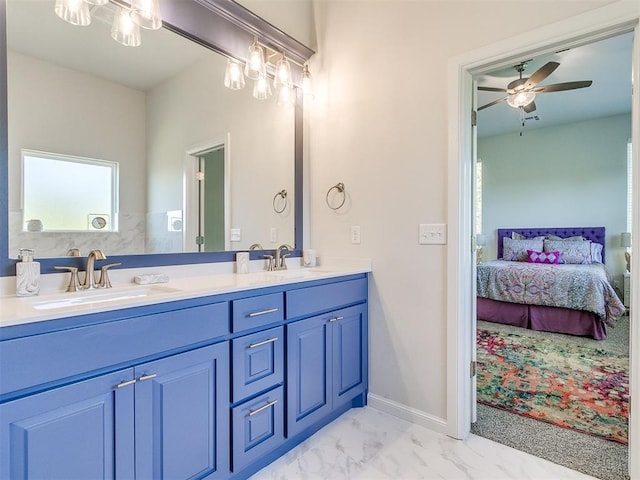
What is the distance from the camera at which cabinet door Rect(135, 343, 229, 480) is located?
116 cm

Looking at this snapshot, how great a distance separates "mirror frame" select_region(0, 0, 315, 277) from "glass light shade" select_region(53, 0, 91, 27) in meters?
0.18

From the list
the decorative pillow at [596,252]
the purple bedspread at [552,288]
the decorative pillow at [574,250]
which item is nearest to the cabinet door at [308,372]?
the purple bedspread at [552,288]

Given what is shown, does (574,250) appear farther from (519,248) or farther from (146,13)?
(146,13)

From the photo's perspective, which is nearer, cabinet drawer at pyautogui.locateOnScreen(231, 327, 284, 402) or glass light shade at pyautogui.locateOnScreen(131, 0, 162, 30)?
cabinet drawer at pyautogui.locateOnScreen(231, 327, 284, 402)

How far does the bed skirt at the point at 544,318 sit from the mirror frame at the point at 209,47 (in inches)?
113

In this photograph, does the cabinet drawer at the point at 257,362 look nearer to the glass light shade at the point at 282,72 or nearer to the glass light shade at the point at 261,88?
the glass light shade at the point at 261,88

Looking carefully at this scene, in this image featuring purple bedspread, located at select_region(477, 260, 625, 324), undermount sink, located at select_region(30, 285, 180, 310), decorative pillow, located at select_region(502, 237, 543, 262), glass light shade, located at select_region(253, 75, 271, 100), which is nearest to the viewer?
undermount sink, located at select_region(30, 285, 180, 310)

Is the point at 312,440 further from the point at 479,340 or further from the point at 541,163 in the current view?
the point at 541,163

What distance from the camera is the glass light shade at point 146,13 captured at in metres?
1.56

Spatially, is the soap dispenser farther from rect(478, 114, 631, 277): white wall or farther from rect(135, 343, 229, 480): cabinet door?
rect(478, 114, 631, 277): white wall

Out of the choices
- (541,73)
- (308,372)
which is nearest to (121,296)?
(308,372)

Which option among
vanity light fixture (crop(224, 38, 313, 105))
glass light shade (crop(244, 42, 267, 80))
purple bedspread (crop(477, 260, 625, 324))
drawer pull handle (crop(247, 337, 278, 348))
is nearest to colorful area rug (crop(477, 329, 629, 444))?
purple bedspread (crop(477, 260, 625, 324))

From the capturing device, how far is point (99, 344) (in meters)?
1.06

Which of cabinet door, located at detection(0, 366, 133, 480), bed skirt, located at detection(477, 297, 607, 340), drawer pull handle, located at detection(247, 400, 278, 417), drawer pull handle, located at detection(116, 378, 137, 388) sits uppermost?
drawer pull handle, located at detection(116, 378, 137, 388)
